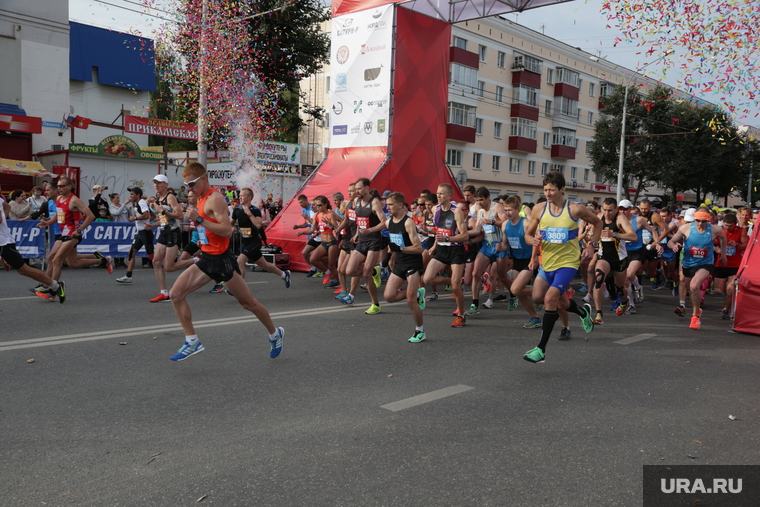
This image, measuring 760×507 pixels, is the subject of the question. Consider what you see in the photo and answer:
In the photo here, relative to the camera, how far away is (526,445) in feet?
13.2

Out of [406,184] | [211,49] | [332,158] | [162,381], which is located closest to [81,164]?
[211,49]

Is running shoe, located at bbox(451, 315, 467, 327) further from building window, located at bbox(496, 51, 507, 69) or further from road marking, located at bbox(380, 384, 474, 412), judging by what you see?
building window, located at bbox(496, 51, 507, 69)

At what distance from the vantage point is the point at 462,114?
42.6m

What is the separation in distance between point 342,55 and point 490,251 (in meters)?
9.24

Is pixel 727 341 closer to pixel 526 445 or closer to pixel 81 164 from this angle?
pixel 526 445

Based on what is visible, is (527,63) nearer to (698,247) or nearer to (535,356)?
(698,247)

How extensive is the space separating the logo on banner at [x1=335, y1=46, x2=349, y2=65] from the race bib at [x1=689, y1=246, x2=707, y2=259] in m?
10.8

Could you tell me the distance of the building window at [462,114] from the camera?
4171 cm

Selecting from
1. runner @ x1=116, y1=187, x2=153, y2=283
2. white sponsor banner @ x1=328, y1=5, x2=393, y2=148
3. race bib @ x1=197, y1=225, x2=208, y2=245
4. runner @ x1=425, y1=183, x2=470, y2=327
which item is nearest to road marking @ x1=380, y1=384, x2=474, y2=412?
race bib @ x1=197, y1=225, x2=208, y2=245

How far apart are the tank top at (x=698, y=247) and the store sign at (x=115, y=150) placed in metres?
22.2

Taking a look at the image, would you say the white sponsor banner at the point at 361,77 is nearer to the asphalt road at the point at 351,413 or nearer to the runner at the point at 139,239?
the runner at the point at 139,239

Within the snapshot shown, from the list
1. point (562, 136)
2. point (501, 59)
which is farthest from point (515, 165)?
point (501, 59)

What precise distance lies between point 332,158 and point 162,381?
12.4m

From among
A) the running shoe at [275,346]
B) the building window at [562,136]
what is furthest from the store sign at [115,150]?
the building window at [562,136]
